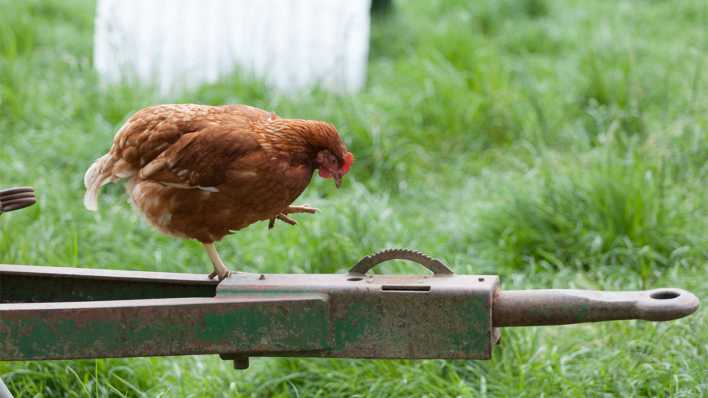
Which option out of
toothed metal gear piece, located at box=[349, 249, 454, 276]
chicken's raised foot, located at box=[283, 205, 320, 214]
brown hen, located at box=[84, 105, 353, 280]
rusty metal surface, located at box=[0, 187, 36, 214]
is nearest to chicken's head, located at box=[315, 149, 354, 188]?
brown hen, located at box=[84, 105, 353, 280]

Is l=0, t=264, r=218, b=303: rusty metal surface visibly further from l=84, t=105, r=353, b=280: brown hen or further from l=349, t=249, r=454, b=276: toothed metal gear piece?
l=349, t=249, r=454, b=276: toothed metal gear piece

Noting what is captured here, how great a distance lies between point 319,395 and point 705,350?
3.95ft

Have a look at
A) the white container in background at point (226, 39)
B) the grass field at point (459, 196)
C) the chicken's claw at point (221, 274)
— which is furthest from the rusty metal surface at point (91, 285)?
the white container in background at point (226, 39)

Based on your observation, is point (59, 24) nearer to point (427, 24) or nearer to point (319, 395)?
point (427, 24)

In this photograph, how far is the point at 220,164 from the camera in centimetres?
290

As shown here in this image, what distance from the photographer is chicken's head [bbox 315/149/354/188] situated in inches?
114

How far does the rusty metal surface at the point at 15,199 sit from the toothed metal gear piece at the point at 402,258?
929mm

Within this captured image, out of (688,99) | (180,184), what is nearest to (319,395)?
(180,184)

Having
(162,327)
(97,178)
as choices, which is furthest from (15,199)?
(162,327)

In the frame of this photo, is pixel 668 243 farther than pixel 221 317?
Yes

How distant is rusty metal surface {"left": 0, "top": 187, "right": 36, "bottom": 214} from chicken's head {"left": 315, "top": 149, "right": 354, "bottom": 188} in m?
0.78

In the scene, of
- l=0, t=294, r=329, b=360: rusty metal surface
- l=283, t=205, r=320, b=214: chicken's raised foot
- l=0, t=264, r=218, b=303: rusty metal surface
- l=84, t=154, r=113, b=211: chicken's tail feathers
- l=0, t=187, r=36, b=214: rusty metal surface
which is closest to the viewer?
l=0, t=294, r=329, b=360: rusty metal surface

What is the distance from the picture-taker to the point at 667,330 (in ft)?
11.5

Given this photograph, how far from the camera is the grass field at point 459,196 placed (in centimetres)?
345
